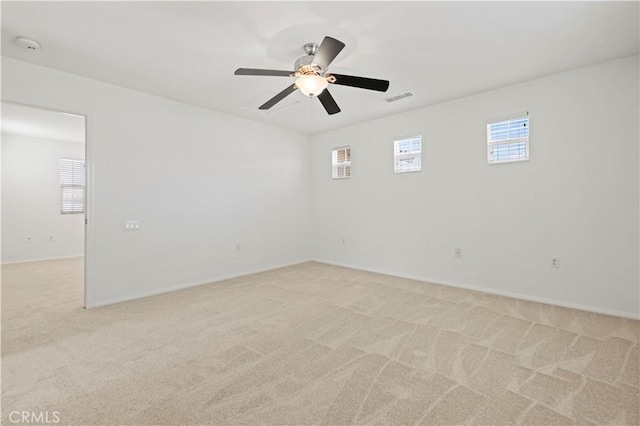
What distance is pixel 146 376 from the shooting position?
2184 millimetres

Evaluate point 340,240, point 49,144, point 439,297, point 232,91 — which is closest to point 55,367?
point 232,91

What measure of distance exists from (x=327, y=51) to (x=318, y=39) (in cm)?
59

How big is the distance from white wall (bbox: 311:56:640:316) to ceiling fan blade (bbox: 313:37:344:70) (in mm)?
2873

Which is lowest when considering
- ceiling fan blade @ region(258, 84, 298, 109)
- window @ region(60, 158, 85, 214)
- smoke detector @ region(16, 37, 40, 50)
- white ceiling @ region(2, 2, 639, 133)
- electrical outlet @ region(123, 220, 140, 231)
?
electrical outlet @ region(123, 220, 140, 231)

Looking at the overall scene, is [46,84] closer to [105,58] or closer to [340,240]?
[105,58]

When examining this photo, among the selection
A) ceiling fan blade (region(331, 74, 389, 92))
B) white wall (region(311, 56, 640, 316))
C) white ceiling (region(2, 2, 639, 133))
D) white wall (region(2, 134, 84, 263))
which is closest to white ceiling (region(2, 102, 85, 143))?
white wall (region(2, 134, 84, 263))

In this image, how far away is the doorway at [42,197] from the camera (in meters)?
5.55

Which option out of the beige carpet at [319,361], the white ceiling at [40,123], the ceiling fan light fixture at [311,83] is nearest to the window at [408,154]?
the beige carpet at [319,361]

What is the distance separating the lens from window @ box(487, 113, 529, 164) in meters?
3.92

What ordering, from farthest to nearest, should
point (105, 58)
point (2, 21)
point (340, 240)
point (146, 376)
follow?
point (340, 240)
point (105, 58)
point (2, 21)
point (146, 376)

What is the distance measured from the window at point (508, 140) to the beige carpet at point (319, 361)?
1930mm

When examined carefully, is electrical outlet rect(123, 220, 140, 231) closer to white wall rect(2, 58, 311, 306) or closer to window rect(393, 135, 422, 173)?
white wall rect(2, 58, 311, 306)

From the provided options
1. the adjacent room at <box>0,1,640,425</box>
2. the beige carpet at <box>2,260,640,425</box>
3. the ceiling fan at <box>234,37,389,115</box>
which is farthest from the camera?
the ceiling fan at <box>234,37,389,115</box>

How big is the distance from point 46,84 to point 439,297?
5.41 metres
